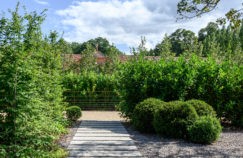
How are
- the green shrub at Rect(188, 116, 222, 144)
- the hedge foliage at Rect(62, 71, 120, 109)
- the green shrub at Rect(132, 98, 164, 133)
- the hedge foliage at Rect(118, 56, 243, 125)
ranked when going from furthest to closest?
the hedge foliage at Rect(62, 71, 120, 109) < the hedge foliage at Rect(118, 56, 243, 125) < the green shrub at Rect(132, 98, 164, 133) < the green shrub at Rect(188, 116, 222, 144)

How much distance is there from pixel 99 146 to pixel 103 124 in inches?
133

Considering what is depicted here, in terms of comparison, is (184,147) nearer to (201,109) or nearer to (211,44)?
(201,109)

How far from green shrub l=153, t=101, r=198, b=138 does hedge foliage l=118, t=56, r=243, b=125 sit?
2026 millimetres

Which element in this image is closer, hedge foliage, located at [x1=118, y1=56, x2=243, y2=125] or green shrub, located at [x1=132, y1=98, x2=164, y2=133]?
green shrub, located at [x1=132, y1=98, x2=164, y2=133]

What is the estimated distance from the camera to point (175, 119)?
745cm

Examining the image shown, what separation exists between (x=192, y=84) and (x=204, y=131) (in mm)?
3097

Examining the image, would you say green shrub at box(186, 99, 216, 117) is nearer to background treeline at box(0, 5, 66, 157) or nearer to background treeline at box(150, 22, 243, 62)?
background treeline at box(150, 22, 243, 62)

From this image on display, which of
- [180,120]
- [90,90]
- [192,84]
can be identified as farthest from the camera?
[90,90]

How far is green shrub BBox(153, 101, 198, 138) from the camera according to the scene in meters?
7.37

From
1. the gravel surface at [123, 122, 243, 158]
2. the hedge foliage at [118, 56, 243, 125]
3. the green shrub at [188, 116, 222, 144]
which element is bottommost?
the gravel surface at [123, 122, 243, 158]

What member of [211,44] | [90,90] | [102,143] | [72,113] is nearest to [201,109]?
[102,143]

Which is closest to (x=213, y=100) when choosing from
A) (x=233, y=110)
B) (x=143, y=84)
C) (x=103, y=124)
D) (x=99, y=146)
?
(x=233, y=110)

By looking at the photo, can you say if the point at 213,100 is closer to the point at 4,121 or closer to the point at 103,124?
the point at 103,124

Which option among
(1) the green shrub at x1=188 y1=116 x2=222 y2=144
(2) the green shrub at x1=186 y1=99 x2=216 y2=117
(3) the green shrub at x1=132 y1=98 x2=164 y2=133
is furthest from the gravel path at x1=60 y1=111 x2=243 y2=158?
(2) the green shrub at x1=186 y1=99 x2=216 y2=117
